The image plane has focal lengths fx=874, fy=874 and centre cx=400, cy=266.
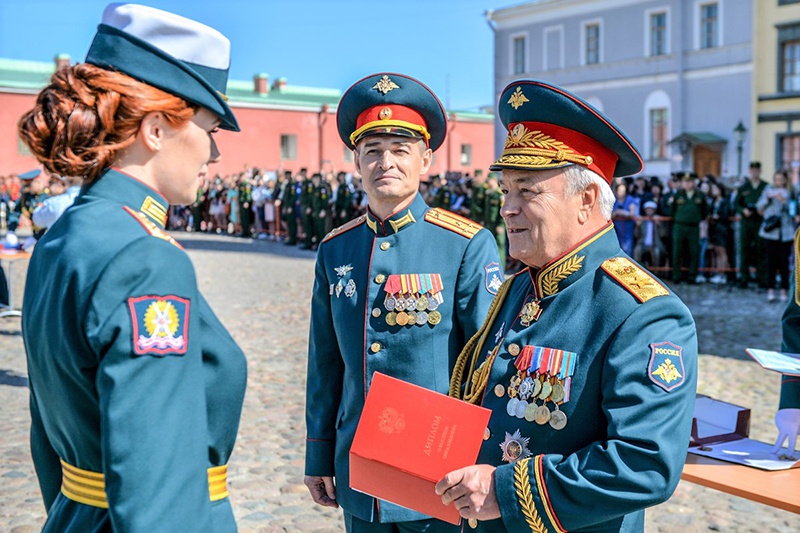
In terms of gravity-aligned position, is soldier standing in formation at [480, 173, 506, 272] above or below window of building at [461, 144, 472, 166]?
below

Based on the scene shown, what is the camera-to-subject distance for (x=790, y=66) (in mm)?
32625

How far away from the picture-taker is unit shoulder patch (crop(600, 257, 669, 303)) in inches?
83.7

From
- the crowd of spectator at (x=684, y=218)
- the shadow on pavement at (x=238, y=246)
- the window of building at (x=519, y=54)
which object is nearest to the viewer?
the crowd of spectator at (x=684, y=218)

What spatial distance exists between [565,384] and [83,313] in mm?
1126

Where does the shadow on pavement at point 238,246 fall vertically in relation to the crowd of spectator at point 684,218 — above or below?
below

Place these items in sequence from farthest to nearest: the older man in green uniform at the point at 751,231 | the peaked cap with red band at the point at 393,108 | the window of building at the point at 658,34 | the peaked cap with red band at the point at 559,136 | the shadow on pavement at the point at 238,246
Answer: the window of building at the point at 658,34, the shadow on pavement at the point at 238,246, the older man in green uniform at the point at 751,231, the peaked cap with red band at the point at 393,108, the peaked cap with red band at the point at 559,136

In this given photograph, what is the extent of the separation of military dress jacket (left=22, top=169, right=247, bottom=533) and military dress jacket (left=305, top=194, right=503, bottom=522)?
1.10 m

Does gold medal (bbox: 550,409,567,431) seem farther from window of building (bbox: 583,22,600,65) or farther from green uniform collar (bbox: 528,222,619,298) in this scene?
window of building (bbox: 583,22,600,65)

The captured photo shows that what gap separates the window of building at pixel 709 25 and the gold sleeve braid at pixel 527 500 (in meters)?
35.5

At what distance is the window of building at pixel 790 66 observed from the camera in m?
32.5

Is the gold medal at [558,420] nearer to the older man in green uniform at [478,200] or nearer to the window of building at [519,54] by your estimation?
the older man in green uniform at [478,200]

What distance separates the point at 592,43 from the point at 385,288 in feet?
125

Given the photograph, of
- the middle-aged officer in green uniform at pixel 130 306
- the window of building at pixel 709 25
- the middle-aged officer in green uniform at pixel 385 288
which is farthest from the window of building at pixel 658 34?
the middle-aged officer in green uniform at pixel 130 306

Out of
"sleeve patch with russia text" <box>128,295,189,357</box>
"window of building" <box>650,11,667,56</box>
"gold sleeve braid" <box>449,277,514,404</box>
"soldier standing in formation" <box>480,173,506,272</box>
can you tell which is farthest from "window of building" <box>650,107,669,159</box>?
"sleeve patch with russia text" <box>128,295,189,357</box>
